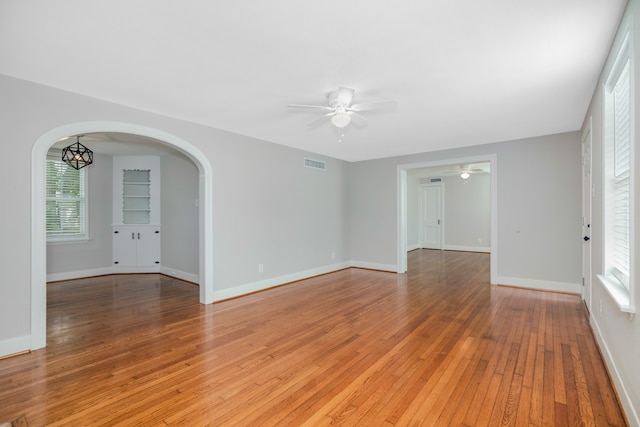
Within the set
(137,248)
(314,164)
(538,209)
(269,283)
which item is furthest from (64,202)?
(538,209)

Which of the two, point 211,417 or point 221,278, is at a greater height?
point 221,278

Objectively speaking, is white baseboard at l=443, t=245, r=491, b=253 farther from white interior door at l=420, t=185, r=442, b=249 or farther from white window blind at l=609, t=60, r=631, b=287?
white window blind at l=609, t=60, r=631, b=287

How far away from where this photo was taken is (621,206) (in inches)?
90.4

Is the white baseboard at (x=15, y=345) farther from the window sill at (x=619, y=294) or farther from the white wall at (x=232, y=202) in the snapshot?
the window sill at (x=619, y=294)

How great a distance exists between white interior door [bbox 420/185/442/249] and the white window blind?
7.70 m

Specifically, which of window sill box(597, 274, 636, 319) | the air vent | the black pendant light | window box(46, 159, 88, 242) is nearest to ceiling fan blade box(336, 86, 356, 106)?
window sill box(597, 274, 636, 319)

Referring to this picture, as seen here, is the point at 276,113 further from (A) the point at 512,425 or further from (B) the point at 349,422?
(A) the point at 512,425

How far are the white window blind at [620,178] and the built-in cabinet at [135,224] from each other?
715cm

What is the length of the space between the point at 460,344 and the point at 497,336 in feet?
1.65

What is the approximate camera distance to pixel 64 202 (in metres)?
5.90

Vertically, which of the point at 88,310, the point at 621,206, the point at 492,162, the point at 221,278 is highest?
the point at 492,162

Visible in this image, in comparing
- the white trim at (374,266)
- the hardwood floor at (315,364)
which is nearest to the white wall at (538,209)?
the hardwood floor at (315,364)

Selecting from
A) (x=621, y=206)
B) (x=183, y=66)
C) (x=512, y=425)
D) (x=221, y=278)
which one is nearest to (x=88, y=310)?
(x=221, y=278)

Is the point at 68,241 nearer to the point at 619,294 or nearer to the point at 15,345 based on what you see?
the point at 15,345
